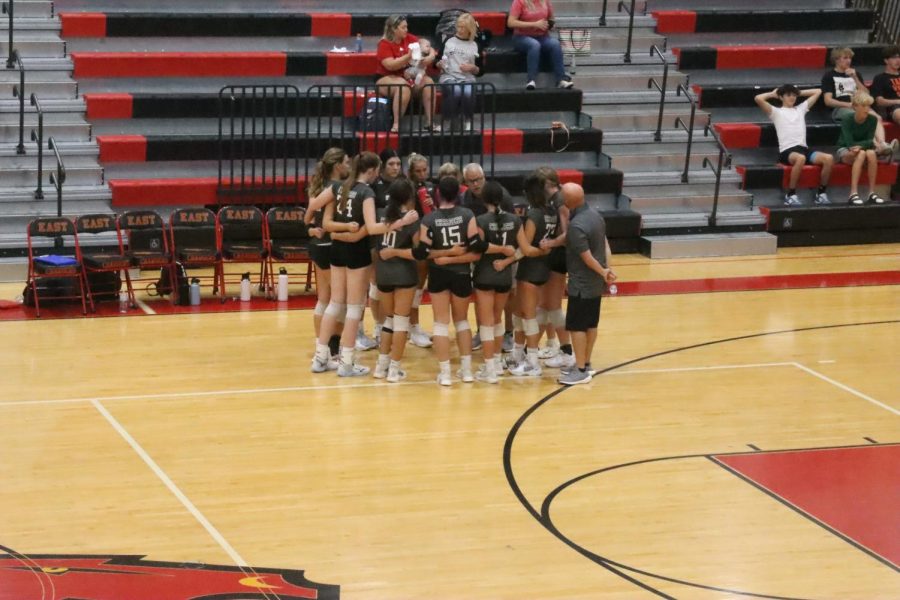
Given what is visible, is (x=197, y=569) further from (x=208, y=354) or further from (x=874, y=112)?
(x=874, y=112)

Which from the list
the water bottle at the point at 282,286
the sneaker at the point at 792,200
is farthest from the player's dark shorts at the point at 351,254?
the sneaker at the point at 792,200

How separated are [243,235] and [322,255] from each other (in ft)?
13.2

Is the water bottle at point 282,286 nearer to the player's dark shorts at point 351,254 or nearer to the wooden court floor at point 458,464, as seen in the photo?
the wooden court floor at point 458,464

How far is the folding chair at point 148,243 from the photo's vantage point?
13.2m

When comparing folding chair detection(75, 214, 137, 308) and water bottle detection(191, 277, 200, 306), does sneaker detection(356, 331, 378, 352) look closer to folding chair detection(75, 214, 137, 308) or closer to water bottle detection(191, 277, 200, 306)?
water bottle detection(191, 277, 200, 306)

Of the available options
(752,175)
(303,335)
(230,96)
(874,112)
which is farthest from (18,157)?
(874,112)

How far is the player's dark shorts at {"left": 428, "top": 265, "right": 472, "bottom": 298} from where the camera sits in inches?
426

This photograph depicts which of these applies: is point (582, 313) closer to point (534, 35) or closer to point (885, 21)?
point (534, 35)

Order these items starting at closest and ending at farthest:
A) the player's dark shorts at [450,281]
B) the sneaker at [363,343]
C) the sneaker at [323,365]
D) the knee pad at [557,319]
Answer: the player's dark shorts at [450,281]
the sneaker at [323,365]
the knee pad at [557,319]
the sneaker at [363,343]

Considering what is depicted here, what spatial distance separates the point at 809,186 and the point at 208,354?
920cm

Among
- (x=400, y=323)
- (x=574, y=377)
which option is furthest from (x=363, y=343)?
(x=574, y=377)

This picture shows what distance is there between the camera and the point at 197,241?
14664 millimetres

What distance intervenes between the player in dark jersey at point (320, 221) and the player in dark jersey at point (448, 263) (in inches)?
35.6

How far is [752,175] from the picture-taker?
1756cm
